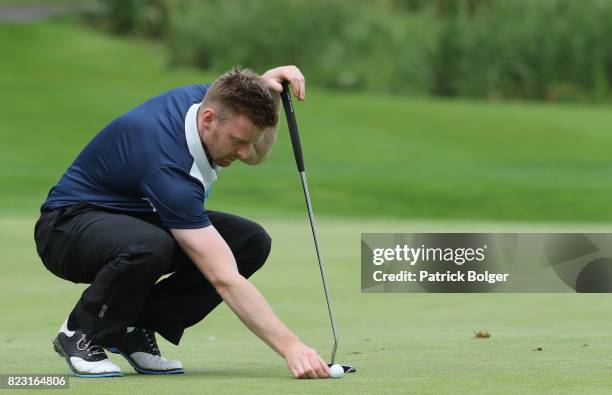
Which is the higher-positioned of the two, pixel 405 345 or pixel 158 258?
pixel 158 258

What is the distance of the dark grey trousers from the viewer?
4.90 meters

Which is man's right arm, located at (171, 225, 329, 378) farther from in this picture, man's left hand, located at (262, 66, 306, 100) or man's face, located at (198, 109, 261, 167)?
man's left hand, located at (262, 66, 306, 100)

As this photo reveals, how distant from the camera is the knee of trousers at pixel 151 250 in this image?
487 cm

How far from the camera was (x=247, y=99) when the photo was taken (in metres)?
4.71

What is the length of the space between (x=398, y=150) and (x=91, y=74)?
31.7ft

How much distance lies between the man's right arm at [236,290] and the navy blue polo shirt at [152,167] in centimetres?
5

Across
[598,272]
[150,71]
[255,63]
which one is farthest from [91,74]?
[598,272]

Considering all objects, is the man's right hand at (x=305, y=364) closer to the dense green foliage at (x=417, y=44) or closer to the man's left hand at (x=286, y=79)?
the man's left hand at (x=286, y=79)

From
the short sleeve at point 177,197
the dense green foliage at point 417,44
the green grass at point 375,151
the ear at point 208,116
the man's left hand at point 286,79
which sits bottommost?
the green grass at point 375,151

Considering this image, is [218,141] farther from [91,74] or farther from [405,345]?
[91,74]

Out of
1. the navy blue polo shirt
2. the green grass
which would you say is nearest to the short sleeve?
the navy blue polo shirt

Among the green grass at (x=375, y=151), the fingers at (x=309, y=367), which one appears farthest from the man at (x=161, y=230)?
the green grass at (x=375, y=151)

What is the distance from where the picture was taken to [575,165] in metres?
21.5

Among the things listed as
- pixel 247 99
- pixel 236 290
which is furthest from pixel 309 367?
pixel 247 99
